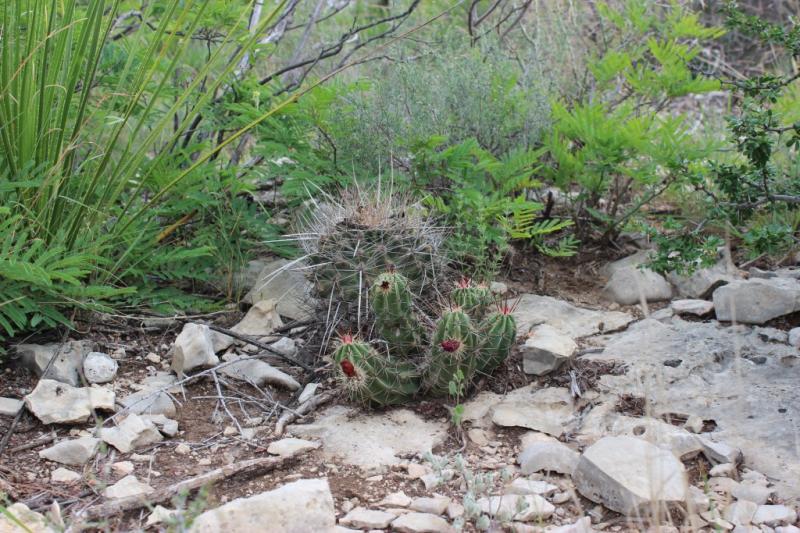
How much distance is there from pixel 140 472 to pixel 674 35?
3.33 meters

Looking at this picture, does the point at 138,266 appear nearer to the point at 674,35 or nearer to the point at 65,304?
the point at 65,304

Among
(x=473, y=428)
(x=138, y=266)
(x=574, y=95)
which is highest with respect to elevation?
(x=574, y=95)

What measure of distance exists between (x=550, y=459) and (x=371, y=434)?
62 cm

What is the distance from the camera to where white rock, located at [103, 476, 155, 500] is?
98.0 inches

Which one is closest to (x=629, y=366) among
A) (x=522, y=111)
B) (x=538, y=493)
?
(x=538, y=493)

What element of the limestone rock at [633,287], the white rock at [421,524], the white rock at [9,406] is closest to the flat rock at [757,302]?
the limestone rock at [633,287]

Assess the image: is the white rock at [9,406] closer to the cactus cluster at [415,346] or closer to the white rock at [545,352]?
the cactus cluster at [415,346]

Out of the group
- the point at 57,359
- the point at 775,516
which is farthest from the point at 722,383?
the point at 57,359

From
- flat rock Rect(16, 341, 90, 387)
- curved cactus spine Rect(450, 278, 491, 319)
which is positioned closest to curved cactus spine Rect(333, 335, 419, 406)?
curved cactus spine Rect(450, 278, 491, 319)

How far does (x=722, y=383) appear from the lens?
3135 mm

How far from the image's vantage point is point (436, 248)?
11.0 ft

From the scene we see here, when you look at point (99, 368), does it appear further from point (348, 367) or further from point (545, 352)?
point (545, 352)

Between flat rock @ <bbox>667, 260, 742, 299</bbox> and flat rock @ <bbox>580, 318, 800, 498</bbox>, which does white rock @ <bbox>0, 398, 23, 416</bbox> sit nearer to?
flat rock @ <bbox>580, 318, 800, 498</bbox>

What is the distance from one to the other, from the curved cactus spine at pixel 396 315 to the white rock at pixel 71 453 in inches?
40.4
